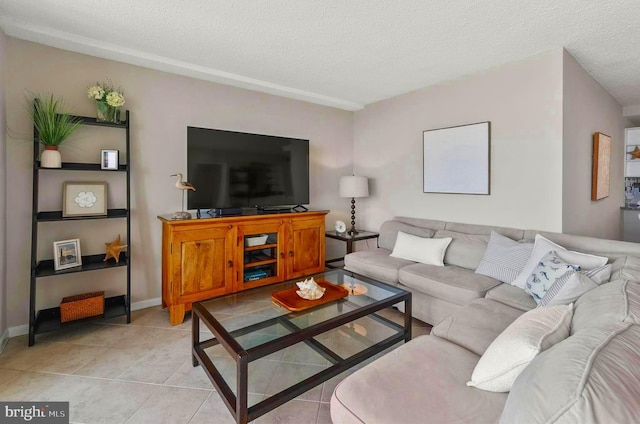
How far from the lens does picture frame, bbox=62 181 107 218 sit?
2.38 metres

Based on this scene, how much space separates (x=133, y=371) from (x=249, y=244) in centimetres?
136

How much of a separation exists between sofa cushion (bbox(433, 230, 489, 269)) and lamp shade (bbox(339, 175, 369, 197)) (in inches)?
50.5

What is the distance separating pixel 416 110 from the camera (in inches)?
140

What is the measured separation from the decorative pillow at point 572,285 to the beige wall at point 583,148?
39.7 inches

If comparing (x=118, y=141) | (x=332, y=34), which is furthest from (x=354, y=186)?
(x=118, y=141)

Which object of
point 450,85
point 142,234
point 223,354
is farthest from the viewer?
point 450,85

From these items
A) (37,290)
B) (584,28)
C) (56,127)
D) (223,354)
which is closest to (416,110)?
(584,28)

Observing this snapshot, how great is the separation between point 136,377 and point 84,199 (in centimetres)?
149

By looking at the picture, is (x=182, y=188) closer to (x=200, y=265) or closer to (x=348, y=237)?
(x=200, y=265)

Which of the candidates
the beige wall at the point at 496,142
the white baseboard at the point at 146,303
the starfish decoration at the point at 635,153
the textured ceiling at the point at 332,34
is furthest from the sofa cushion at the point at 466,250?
the starfish decoration at the point at 635,153

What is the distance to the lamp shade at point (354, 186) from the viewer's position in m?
3.81

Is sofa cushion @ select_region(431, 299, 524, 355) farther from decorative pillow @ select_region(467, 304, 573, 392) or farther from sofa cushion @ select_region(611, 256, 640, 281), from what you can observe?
sofa cushion @ select_region(611, 256, 640, 281)

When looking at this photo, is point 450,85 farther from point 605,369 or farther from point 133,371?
point 133,371

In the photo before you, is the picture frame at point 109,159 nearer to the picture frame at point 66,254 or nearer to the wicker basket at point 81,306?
the picture frame at point 66,254
